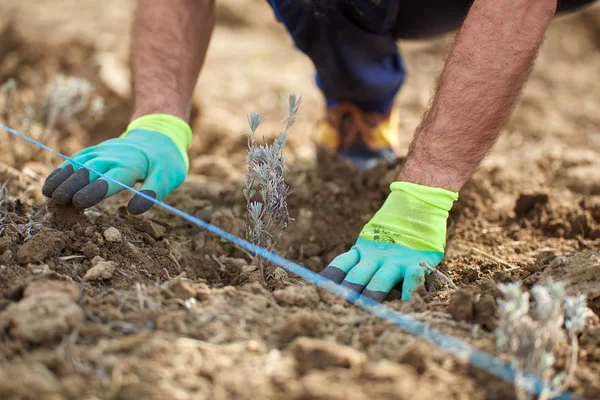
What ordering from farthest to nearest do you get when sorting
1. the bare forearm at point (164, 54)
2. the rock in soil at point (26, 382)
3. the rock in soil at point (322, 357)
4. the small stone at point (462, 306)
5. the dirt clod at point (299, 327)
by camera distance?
the bare forearm at point (164, 54) < the small stone at point (462, 306) < the dirt clod at point (299, 327) < the rock in soil at point (322, 357) < the rock in soil at point (26, 382)

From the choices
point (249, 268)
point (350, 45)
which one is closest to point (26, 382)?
point (249, 268)

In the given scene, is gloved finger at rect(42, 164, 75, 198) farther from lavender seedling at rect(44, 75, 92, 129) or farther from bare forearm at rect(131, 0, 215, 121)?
lavender seedling at rect(44, 75, 92, 129)

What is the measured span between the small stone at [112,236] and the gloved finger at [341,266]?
2.03ft

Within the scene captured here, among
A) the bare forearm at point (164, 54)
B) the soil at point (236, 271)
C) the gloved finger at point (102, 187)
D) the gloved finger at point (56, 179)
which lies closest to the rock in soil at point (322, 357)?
the soil at point (236, 271)

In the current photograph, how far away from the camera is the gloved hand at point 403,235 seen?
174 centimetres

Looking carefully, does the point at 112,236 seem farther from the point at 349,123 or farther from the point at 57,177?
the point at 349,123

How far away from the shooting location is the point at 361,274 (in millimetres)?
1684

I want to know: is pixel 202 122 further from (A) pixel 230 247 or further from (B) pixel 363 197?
(A) pixel 230 247

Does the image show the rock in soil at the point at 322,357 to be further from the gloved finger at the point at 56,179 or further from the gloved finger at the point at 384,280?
the gloved finger at the point at 56,179

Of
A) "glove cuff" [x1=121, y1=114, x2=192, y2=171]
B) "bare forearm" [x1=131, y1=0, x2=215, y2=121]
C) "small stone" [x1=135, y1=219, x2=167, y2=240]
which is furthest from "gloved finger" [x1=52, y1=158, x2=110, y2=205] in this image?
"bare forearm" [x1=131, y1=0, x2=215, y2=121]

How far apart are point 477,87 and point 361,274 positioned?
67cm

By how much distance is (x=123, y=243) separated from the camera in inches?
70.4

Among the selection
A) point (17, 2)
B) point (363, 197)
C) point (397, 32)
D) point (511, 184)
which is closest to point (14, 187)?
point (363, 197)

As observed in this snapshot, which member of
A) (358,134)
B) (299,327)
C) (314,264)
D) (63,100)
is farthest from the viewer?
(358,134)
